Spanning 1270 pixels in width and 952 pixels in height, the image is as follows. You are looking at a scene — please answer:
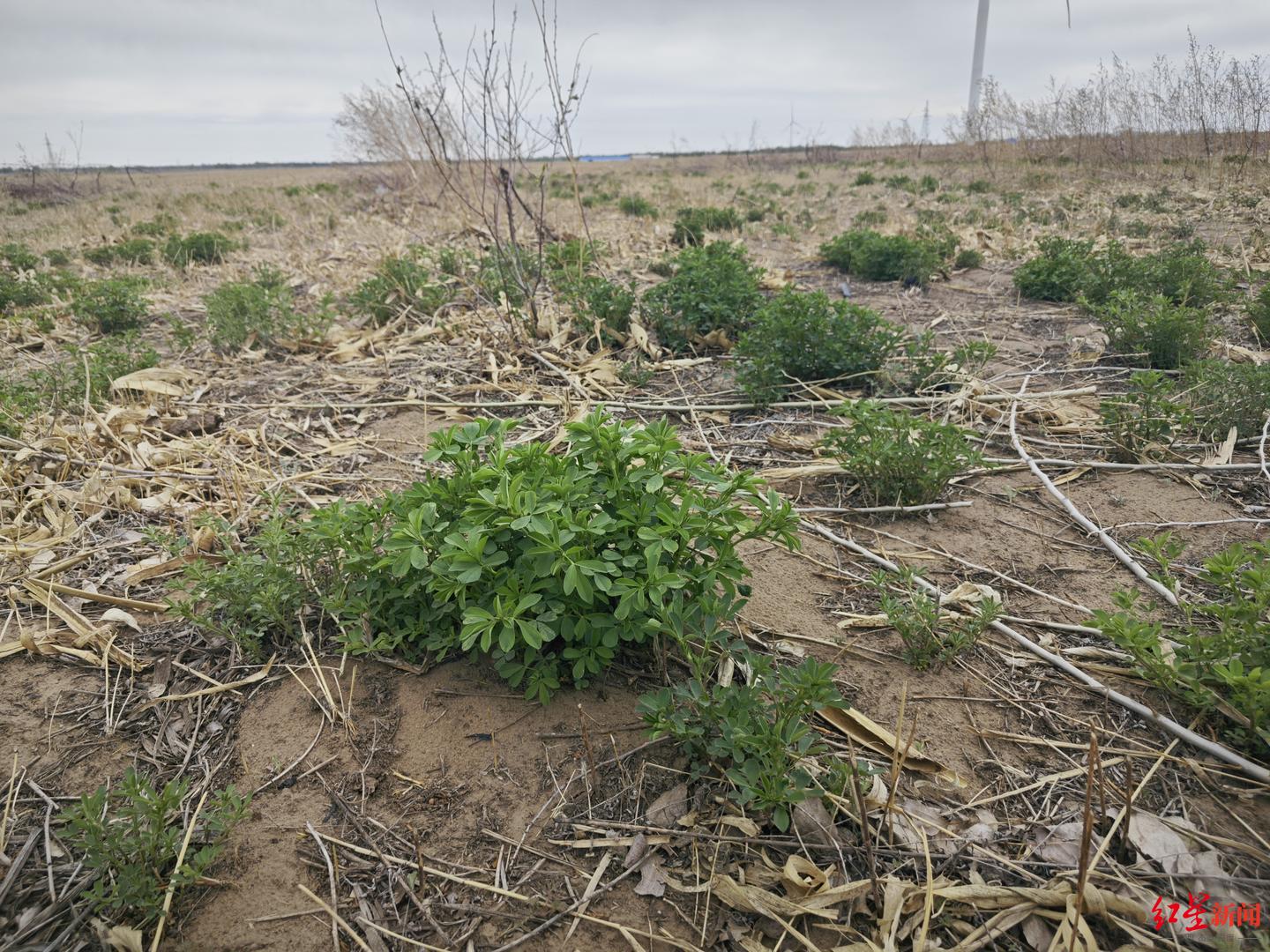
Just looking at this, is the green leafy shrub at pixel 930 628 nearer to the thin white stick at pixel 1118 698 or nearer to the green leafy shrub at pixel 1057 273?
the thin white stick at pixel 1118 698

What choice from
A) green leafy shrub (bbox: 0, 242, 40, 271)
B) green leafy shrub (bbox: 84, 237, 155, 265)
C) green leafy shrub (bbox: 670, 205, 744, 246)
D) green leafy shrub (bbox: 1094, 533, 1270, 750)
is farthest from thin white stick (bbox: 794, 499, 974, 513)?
green leafy shrub (bbox: 84, 237, 155, 265)

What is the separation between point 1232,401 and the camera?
11.1ft

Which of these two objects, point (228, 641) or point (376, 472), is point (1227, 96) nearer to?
point (376, 472)

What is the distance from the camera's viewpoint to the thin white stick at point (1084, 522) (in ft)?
7.87

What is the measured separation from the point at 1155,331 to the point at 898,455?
256 centimetres

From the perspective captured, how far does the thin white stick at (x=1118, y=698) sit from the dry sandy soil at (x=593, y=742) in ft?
0.09

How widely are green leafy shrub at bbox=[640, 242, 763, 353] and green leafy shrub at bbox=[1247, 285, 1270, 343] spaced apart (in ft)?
10.6

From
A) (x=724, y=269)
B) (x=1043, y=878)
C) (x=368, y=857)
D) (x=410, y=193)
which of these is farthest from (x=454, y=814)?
(x=410, y=193)

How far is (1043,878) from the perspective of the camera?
5.22 ft

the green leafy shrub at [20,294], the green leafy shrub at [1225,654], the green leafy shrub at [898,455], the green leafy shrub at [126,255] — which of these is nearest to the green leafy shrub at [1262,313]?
the green leafy shrub at [898,455]

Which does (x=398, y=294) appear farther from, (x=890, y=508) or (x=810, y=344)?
(x=890, y=508)

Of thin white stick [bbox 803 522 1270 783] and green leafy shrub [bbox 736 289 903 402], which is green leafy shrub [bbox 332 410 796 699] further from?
green leafy shrub [bbox 736 289 903 402]

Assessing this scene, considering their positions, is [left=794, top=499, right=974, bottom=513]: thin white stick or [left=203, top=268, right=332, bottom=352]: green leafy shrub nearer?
[left=794, top=499, right=974, bottom=513]: thin white stick

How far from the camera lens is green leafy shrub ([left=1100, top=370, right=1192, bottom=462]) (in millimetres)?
3180
